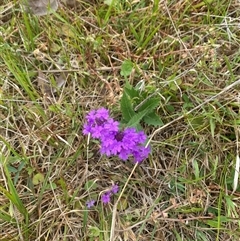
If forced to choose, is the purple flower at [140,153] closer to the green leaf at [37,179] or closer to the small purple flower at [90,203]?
the small purple flower at [90,203]

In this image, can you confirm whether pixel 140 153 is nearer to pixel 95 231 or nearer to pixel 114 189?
pixel 114 189

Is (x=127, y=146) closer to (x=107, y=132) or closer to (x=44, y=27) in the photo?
(x=107, y=132)

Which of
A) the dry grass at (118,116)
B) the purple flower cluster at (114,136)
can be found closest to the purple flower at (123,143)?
the purple flower cluster at (114,136)

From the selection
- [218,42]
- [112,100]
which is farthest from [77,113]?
[218,42]

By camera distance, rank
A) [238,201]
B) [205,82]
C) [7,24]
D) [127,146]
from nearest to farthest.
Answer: [127,146]
[238,201]
[205,82]
[7,24]

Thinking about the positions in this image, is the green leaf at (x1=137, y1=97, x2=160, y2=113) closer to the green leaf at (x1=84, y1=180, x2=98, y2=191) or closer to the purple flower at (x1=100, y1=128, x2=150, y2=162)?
the purple flower at (x1=100, y1=128, x2=150, y2=162)
